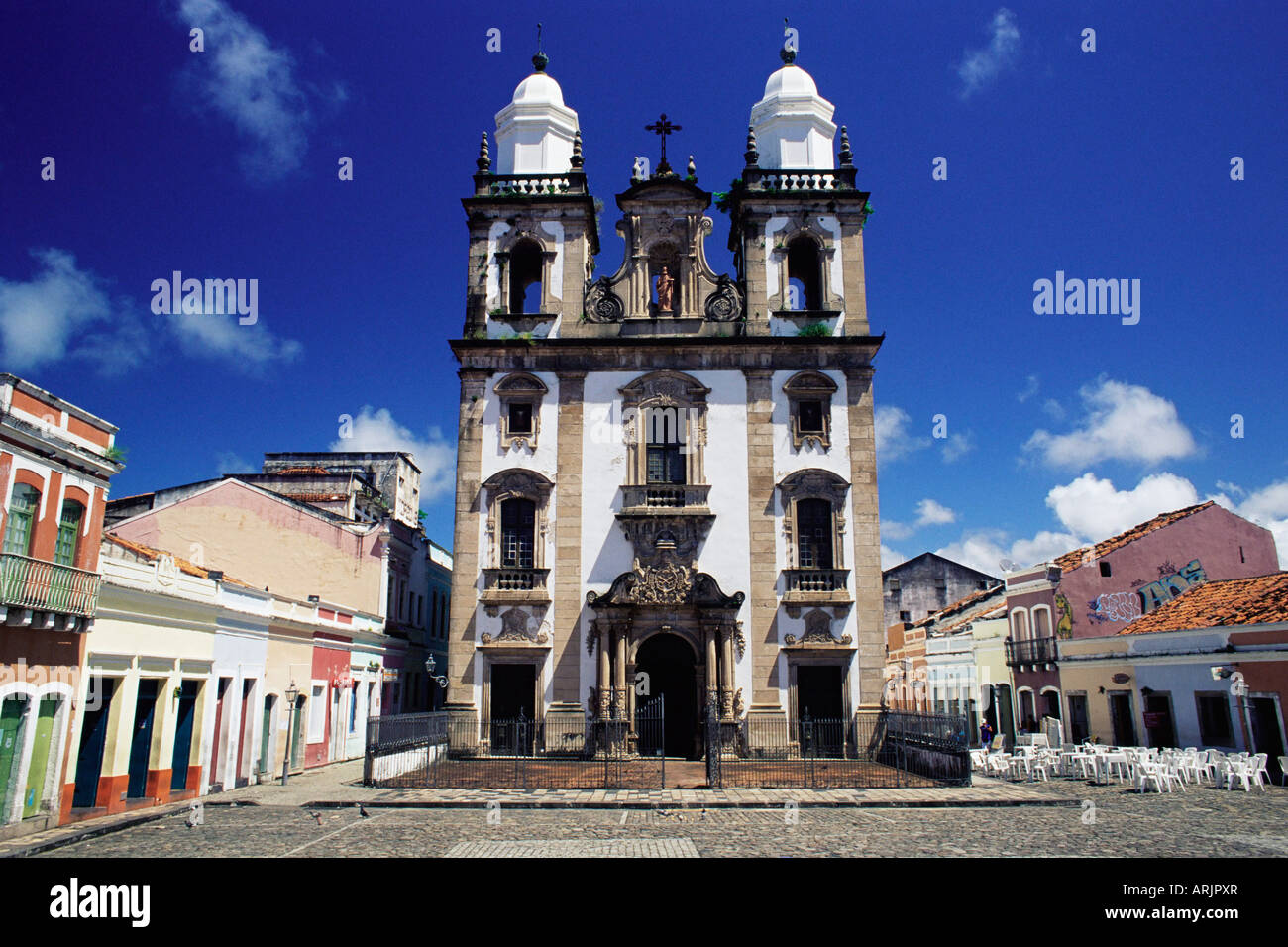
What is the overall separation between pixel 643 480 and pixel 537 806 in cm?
1099

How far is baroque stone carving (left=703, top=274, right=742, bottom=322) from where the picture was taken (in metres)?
26.9

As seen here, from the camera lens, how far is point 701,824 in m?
14.5

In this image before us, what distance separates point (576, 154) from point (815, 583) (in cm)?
1558

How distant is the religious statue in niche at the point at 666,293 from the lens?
1080 inches

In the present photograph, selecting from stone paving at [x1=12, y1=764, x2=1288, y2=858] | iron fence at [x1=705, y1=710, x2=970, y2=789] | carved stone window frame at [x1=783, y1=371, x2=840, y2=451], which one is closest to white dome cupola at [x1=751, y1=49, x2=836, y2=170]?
carved stone window frame at [x1=783, y1=371, x2=840, y2=451]

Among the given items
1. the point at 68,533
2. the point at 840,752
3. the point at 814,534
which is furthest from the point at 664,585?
the point at 68,533

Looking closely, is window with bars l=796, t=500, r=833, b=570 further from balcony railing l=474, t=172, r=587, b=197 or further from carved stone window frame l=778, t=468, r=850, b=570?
balcony railing l=474, t=172, r=587, b=197

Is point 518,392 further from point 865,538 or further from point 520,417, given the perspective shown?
point 865,538

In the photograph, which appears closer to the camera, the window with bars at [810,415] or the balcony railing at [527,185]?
the window with bars at [810,415]

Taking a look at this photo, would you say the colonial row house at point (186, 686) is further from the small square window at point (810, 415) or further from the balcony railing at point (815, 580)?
the small square window at point (810, 415)

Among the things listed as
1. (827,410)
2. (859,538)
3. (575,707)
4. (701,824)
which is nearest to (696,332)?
(827,410)

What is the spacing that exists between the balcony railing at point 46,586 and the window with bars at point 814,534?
17134 millimetres

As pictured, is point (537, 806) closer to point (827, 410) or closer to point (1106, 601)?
point (827, 410)

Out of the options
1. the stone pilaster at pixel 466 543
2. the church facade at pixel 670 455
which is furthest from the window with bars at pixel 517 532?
the stone pilaster at pixel 466 543
